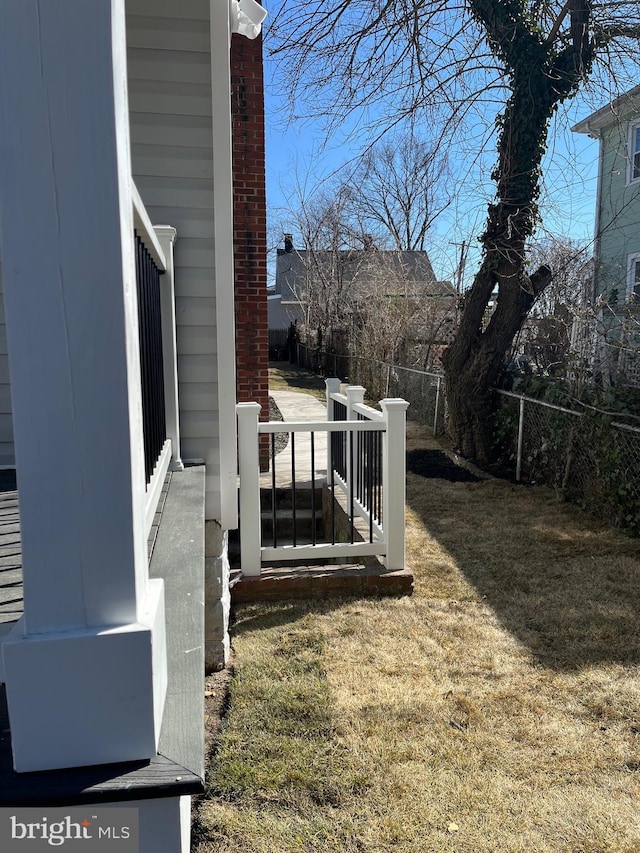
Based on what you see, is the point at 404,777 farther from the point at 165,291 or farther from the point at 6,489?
the point at 165,291

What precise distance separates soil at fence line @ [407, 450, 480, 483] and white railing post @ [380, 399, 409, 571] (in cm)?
319

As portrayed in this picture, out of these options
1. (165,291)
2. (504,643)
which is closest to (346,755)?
(504,643)

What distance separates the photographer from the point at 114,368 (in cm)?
93

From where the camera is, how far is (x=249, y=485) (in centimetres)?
400

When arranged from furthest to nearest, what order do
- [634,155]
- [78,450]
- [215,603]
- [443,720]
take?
[634,155], [215,603], [443,720], [78,450]

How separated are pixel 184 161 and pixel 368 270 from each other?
15.8 metres

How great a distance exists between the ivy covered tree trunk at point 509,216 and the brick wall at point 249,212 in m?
2.58

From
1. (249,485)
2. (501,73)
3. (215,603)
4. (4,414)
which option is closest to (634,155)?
(501,73)

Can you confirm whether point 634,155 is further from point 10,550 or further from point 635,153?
point 10,550

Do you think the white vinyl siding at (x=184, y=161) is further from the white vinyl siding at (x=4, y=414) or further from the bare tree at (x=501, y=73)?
the bare tree at (x=501, y=73)

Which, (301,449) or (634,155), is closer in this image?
(301,449)

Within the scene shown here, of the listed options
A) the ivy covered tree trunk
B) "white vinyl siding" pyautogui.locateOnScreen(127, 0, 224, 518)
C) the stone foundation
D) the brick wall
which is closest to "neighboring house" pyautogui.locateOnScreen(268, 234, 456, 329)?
the ivy covered tree trunk

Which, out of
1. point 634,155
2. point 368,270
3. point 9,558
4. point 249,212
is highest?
point 634,155

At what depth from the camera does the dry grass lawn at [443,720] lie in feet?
6.91
